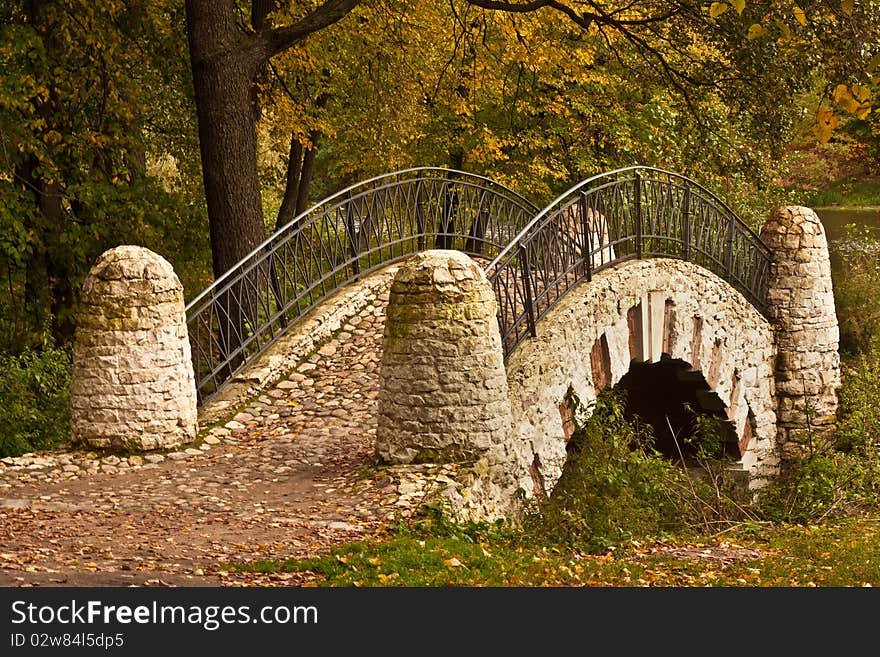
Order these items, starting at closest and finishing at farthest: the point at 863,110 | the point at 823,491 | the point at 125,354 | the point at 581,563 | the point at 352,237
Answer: the point at 863,110
the point at 581,563
the point at 125,354
the point at 823,491
the point at 352,237

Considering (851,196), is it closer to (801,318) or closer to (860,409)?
(801,318)

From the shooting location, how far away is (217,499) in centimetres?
793

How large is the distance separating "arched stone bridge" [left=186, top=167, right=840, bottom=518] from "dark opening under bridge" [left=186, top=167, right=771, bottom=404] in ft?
0.13

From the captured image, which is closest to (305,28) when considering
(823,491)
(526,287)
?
(526,287)

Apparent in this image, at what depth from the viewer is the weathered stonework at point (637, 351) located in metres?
10.5

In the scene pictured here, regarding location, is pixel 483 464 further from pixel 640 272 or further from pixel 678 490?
pixel 640 272

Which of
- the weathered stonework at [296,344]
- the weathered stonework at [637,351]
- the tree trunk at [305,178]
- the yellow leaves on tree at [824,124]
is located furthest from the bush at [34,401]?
the tree trunk at [305,178]

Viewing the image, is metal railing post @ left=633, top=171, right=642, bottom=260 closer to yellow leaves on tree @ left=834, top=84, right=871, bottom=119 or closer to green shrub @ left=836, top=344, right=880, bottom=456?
green shrub @ left=836, top=344, right=880, bottom=456

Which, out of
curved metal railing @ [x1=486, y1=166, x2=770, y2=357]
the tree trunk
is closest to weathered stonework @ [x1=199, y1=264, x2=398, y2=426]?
curved metal railing @ [x1=486, y1=166, x2=770, y2=357]

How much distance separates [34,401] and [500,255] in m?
5.35

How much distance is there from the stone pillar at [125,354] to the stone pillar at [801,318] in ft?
32.3

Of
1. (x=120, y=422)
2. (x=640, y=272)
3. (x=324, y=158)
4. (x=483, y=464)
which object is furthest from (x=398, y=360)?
(x=324, y=158)

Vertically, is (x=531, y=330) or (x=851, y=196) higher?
(x=851, y=196)

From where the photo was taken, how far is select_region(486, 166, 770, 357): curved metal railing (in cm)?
1087
